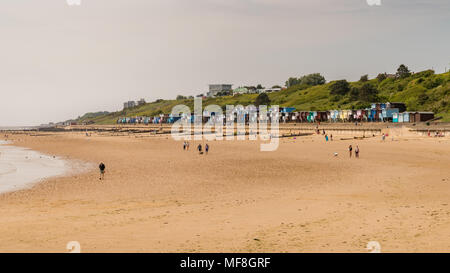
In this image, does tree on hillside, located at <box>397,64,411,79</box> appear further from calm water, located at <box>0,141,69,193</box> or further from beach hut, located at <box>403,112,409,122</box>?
calm water, located at <box>0,141,69,193</box>

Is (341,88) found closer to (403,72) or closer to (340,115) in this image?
(403,72)

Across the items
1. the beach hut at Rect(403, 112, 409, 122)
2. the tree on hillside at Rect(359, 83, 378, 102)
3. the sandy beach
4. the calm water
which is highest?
the tree on hillside at Rect(359, 83, 378, 102)

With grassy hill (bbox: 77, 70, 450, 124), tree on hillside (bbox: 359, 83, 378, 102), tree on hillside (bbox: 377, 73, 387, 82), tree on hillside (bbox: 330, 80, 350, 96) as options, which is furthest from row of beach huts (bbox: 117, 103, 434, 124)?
tree on hillside (bbox: 377, 73, 387, 82)

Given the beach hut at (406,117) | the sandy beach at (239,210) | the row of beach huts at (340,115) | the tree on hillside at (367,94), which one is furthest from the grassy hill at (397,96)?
the sandy beach at (239,210)

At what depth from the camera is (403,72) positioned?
15112 centimetres

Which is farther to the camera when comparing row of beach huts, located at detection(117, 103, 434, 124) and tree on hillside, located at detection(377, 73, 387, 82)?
tree on hillside, located at detection(377, 73, 387, 82)

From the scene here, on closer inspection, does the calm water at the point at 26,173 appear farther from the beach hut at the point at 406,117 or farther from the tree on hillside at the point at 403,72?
the tree on hillside at the point at 403,72

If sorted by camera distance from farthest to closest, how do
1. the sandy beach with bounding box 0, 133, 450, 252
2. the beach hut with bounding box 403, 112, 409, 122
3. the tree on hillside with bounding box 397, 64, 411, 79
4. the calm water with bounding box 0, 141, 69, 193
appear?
the tree on hillside with bounding box 397, 64, 411, 79 → the beach hut with bounding box 403, 112, 409, 122 → the calm water with bounding box 0, 141, 69, 193 → the sandy beach with bounding box 0, 133, 450, 252

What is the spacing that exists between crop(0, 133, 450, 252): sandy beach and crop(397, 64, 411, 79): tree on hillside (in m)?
134

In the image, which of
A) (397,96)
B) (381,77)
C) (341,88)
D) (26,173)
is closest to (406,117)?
(397,96)

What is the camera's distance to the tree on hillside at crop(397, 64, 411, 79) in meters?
149

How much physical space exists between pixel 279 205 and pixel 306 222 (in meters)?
3.41

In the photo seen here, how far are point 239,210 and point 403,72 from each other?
515 ft
